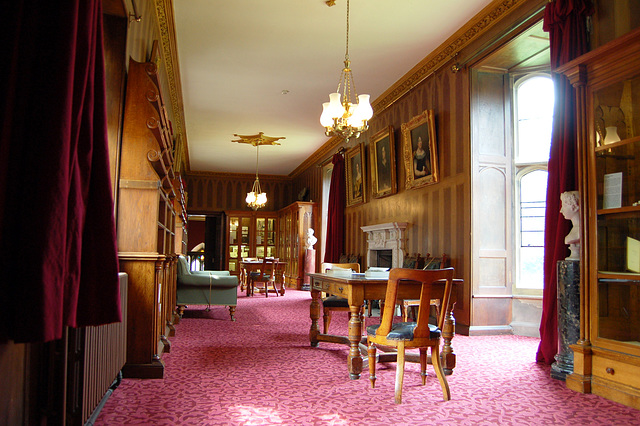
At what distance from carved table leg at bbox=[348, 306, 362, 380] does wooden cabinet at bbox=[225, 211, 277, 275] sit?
12.3 m

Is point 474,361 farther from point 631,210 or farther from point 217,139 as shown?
point 217,139

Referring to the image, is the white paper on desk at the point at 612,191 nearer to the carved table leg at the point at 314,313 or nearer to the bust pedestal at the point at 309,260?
the carved table leg at the point at 314,313

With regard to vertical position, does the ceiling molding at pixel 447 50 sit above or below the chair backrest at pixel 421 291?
above

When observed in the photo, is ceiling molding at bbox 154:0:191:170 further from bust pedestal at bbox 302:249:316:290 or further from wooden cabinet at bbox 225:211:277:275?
wooden cabinet at bbox 225:211:277:275

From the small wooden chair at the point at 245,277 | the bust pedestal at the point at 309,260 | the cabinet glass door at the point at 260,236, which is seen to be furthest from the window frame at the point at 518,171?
the cabinet glass door at the point at 260,236

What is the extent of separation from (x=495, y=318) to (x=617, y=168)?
9.62 ft

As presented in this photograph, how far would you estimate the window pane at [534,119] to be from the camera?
19.9 ft

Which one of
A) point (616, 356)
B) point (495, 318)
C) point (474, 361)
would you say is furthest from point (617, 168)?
point (495, 318)

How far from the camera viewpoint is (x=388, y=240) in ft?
25.6

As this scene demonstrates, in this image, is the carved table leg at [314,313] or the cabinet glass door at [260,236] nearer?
the carved table leg at [314,313]

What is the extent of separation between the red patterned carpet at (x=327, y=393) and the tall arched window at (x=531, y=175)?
5.19 ft

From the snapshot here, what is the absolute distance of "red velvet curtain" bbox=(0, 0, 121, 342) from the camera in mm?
1069

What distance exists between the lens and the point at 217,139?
11.5 m

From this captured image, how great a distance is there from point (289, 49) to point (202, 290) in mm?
3557
